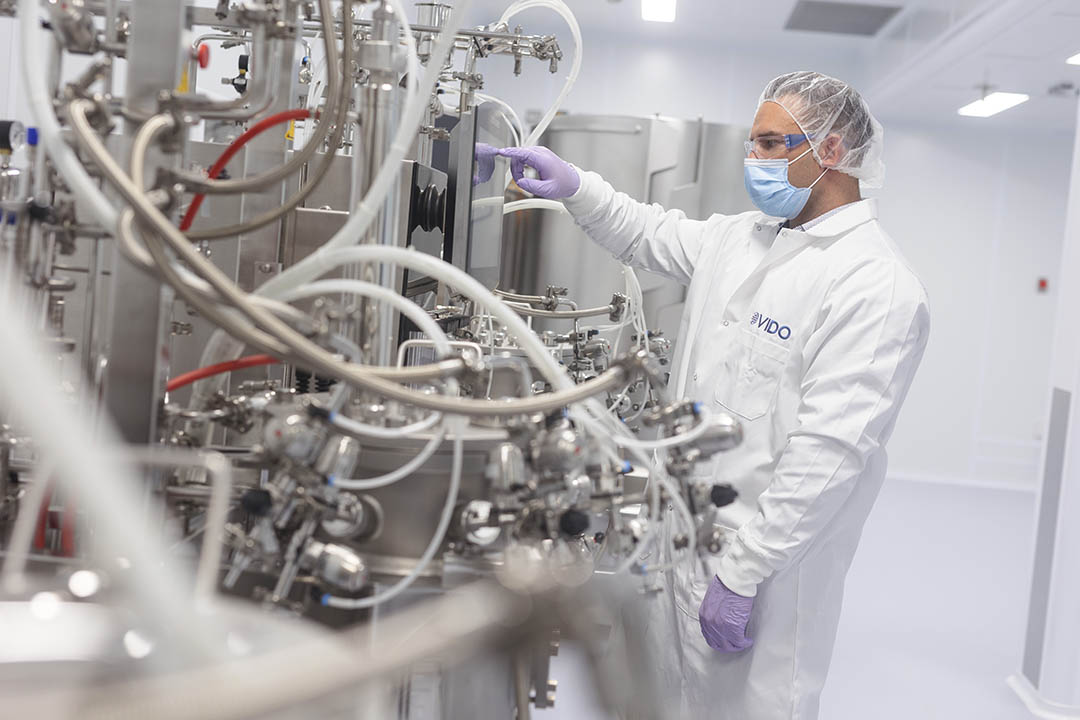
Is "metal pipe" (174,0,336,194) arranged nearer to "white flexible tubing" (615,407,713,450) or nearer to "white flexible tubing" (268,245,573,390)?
"white flexible tubing" (268,245,573,390)

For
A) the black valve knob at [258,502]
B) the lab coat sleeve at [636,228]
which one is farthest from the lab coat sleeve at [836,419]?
the black valve knob at [258,502]

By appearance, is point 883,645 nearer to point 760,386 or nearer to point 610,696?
point 760,386

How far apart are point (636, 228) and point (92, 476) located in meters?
1.59

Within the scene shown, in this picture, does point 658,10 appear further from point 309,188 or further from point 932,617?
point 309,188

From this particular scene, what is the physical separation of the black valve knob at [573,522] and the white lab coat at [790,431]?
20.5 inches

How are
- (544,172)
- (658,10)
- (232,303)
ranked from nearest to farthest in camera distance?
(232,303), (544,172), (658,10)

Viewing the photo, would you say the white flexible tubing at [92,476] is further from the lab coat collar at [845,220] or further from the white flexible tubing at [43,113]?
the lab coat collar at [845,220]

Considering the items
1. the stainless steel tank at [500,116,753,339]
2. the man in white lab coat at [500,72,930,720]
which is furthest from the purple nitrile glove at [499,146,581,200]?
the stainless steel tank at [500,116,753,339]

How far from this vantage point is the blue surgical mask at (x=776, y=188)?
170 centimetres

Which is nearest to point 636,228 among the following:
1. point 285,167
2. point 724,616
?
point 724,616

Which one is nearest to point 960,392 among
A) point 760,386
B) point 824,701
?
point 824,701

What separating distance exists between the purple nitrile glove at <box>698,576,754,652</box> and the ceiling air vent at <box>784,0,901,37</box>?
399cm

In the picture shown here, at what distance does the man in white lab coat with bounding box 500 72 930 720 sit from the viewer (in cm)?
143

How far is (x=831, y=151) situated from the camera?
1.72 metres
